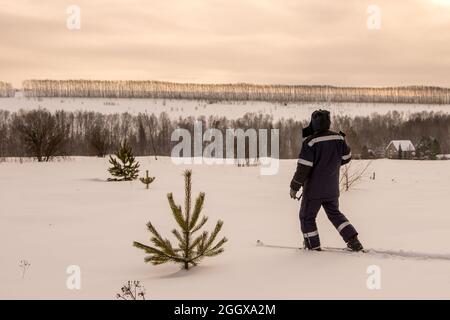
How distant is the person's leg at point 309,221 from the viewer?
5.71 m

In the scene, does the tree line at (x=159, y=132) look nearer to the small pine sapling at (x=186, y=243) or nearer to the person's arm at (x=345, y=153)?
the small pine sapling at (x=186, y=243)

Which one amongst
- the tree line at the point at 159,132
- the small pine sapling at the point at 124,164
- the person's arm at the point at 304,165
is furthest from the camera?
the tree line at the point at 159,132

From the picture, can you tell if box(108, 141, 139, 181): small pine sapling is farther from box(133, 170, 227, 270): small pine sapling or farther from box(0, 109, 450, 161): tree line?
box(0, 109, 450, 161): tree line

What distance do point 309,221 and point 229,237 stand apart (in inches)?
88.5

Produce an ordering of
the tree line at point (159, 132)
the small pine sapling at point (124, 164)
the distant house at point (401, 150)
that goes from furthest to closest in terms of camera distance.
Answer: the distant house at point (401, 150), the tree line at point (159, 132), the small pine sapling at point (124, 164)

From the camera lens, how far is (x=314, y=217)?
5.74 metres

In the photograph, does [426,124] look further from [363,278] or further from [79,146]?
[363,278]

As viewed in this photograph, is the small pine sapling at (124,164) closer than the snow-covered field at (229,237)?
No

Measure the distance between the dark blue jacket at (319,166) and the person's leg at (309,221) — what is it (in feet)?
0.35

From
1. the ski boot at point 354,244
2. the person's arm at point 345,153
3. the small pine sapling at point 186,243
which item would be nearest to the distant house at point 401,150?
the person's arm at point 345,153

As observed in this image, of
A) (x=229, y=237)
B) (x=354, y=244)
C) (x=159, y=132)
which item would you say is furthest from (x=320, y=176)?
(x=159, y=132)
